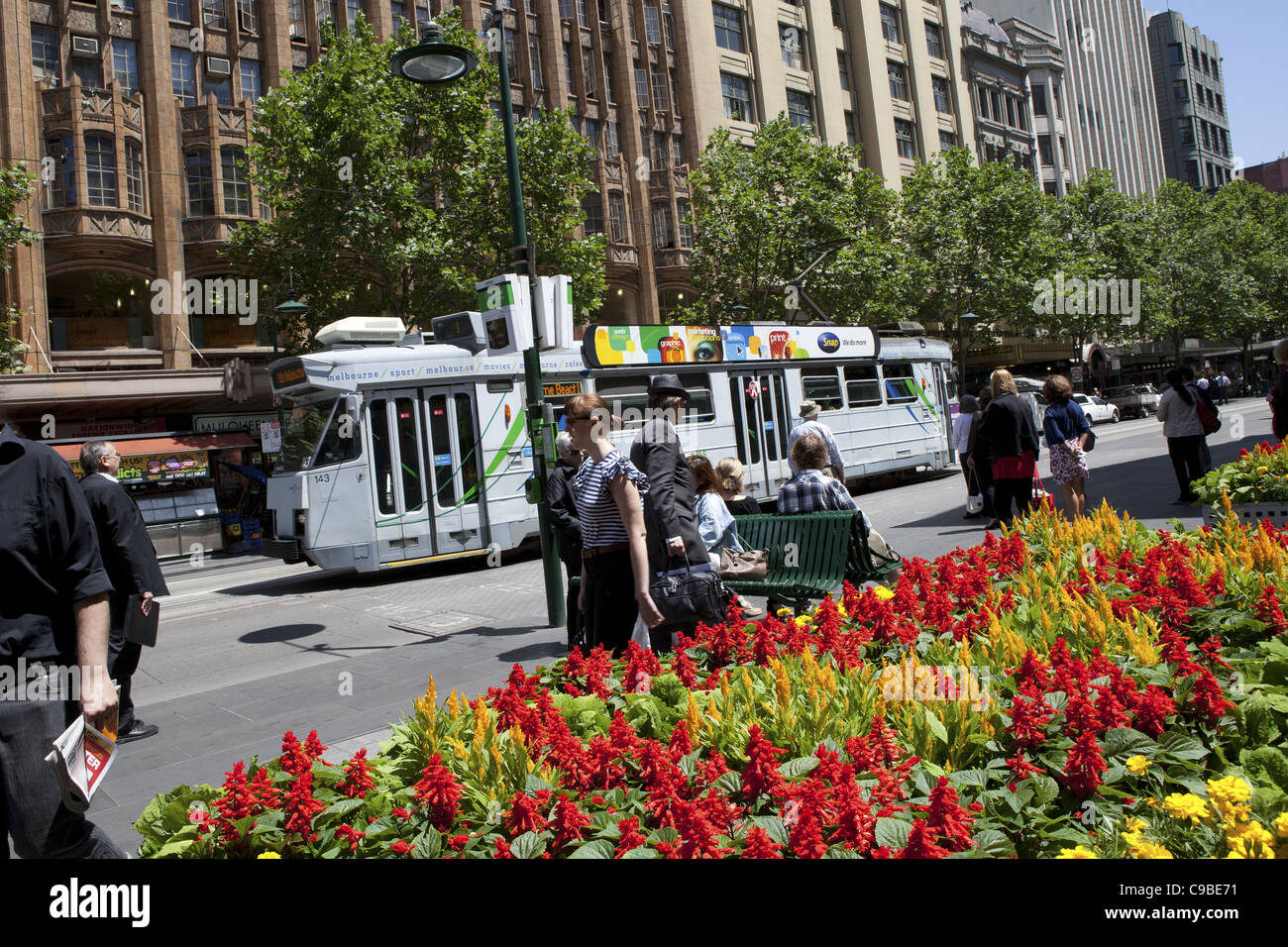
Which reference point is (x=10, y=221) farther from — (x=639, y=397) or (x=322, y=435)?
(x=639, y=397)

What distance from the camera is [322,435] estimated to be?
1309 cm

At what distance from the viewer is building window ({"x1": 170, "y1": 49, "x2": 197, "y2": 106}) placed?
2819 centimetres

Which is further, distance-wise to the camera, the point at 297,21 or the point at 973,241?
the point at 973,241

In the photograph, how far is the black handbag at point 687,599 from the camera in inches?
189

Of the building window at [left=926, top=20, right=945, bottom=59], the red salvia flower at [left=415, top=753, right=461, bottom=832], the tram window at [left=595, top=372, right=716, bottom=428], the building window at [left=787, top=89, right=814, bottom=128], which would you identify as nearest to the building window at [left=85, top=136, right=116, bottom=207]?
the tram window at [left=595, top=372, right=716, bottom=428]

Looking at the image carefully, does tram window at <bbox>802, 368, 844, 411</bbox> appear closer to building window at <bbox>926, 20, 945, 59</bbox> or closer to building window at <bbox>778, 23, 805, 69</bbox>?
building window at <bbox>778, 23, 805, 69</bbox>

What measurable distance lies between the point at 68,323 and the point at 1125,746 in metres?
30.3

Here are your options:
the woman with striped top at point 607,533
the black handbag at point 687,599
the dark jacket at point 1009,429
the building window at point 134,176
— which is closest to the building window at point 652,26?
the building window at point 134,176

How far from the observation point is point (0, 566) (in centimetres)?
274

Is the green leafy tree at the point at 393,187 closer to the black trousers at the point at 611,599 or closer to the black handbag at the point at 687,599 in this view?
the black trousers at the point at 611,599

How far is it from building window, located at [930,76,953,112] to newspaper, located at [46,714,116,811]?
5837 cm

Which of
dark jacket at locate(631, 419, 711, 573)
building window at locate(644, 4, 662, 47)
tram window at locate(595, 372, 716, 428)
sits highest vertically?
building window at locate(644, 4, 662, 47)

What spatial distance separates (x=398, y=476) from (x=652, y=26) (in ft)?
108

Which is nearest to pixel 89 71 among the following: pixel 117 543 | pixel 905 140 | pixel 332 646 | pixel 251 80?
pixel 251 80
